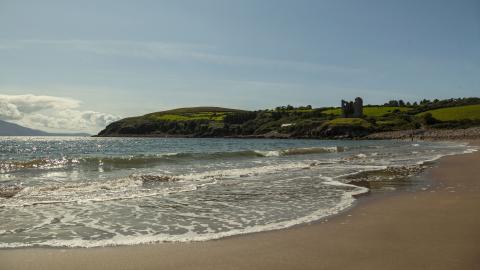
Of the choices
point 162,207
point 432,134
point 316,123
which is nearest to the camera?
point 162,207

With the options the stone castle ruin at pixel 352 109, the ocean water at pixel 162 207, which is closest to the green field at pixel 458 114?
the stone castle ruin at pixel 352 109

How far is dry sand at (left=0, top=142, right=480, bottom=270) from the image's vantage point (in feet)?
21.8

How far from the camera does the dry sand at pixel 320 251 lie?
6633 millimetres

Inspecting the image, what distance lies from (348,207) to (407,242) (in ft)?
13.5

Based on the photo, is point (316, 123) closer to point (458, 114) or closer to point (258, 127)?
point (258, 127)

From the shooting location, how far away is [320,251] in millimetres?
7348

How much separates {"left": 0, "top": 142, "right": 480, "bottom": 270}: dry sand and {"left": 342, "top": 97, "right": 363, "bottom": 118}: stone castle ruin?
13594cm

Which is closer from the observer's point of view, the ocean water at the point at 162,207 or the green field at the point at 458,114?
the ocean water at the point at 162,207

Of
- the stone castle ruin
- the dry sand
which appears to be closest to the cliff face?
the stone castle ruin

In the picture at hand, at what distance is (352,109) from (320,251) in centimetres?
14053

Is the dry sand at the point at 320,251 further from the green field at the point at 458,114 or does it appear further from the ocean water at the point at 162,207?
the green field at the point at 458,114

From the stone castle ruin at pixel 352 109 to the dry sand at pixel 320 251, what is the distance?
136 meters

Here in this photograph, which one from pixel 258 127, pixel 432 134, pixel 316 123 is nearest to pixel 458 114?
pixel 432 134

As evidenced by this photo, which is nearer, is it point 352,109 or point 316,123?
point 316,123
